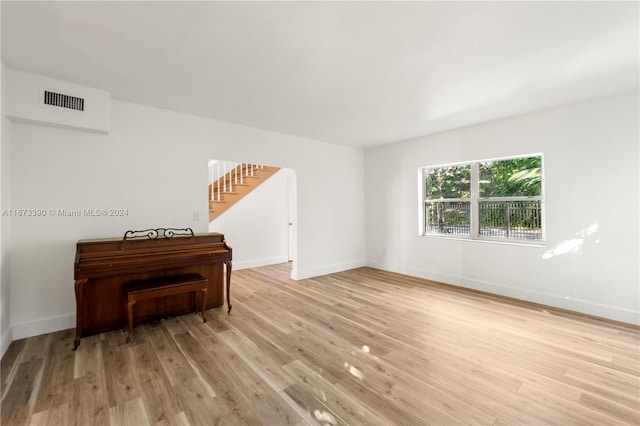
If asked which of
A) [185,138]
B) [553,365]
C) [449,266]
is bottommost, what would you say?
[553,365]

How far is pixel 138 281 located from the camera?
2914mm

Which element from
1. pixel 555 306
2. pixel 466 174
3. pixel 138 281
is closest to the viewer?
pixel 138 281

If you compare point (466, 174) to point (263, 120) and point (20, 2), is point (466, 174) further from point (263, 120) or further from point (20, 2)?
point (20, 2)

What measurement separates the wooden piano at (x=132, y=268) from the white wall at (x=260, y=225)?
2064mm

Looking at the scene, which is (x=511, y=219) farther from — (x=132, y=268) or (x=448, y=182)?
(x=132, y=268)

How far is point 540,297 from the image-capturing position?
3525 mm

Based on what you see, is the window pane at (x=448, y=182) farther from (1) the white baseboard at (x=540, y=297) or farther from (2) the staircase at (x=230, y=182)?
(2) the staircase at (x=230, y=182)

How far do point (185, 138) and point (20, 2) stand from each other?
1899mm

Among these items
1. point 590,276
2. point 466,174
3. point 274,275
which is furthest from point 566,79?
point 274,275

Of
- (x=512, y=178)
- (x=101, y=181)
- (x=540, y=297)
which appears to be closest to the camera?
(x=101, y=181)

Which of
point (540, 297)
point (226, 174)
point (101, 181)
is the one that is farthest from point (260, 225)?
point (540, 297)

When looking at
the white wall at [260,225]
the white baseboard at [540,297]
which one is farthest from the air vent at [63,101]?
the white baseboard at [540,297]

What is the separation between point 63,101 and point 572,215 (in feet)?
19.1

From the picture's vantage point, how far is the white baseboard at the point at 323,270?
4.73 m
